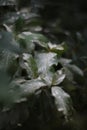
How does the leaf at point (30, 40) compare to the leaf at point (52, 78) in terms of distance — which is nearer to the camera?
the leaf at point (52, 78)

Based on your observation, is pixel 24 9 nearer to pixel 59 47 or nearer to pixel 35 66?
pixel 59 47

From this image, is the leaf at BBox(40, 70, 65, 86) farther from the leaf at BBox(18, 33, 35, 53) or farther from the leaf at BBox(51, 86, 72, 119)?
the leaf at BBox(18, 33, 35, 53)

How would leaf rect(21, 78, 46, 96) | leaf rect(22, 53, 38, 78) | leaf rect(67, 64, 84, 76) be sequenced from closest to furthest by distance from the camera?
leaf rect(21, 78, 46, 96) → leaf rect(22, 53, 38, 78) → leaf rect(67, 64, 84, 76)

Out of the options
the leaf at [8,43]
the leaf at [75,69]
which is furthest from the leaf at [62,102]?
the leaf at [75,69]

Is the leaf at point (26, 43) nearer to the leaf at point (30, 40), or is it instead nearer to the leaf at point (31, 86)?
the leaf at point (30, 40)

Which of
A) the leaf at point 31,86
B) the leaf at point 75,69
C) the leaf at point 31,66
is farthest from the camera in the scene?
the leaf at point 75,69

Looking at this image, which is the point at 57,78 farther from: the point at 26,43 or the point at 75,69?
the point at 75,69

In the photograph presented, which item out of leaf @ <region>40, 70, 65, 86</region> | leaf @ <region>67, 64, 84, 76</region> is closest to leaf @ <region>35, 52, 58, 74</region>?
leaf @ <region>40, 70, 65, 86</region>
